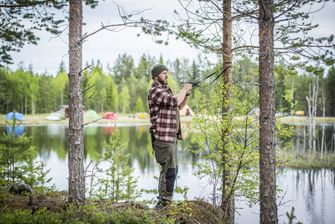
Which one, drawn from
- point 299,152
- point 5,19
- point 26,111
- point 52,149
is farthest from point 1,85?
point 5,19

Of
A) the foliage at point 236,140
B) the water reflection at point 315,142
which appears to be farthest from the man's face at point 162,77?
the water reflection at point 315,142

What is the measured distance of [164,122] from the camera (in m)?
5.96

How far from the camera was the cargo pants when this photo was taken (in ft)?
19.5

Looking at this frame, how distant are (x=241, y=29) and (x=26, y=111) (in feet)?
247

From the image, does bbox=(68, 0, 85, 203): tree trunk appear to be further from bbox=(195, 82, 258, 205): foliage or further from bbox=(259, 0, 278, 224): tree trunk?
bbox=(259, 0, 278, 224): tree trunk

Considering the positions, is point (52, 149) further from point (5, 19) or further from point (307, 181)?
point (5, 19)

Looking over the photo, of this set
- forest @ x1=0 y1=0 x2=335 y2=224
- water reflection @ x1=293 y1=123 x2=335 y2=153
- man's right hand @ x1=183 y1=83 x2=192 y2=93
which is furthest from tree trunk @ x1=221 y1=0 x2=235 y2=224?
water reflection @ x1=293 y1=123 x2=335 y2=153

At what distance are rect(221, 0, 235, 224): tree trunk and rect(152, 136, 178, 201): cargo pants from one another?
39.7 inches

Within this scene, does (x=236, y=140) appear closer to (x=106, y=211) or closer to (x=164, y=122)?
(x=164, y=122)

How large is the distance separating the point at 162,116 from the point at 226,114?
156 cm

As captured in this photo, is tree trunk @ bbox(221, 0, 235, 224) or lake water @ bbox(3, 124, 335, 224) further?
lake water @ bbox(3, 124, 335, 224)

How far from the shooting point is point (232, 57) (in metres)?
7.90

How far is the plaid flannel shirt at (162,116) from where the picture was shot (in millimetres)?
5918

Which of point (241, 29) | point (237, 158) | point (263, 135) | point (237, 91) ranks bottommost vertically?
point (237, 158)
